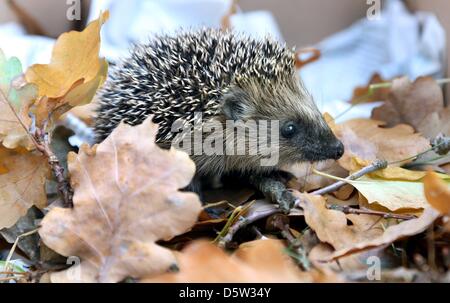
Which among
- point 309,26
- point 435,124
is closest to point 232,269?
point 435,124

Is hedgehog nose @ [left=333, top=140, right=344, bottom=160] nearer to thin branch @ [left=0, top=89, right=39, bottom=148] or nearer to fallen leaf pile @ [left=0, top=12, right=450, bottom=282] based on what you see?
fallen leaf pile @ [left=0, top=12, right=450, bottom=282]

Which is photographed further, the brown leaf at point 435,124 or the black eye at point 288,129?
the brown leaf at point 435,124

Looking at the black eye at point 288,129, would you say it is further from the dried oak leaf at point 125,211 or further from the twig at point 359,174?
the dried oak leaf at point 125,211

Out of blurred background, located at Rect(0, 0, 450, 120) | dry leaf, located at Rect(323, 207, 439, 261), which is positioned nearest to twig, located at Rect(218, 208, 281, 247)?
dry leaf, located at Rect(323, 207, 439, 261)

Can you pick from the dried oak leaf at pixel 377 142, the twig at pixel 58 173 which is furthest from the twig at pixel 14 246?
the dried oak leaf at pixel 377 142

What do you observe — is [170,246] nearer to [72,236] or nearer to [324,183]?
[72,236]

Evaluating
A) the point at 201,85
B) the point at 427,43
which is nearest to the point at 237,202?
the point at 201,85
